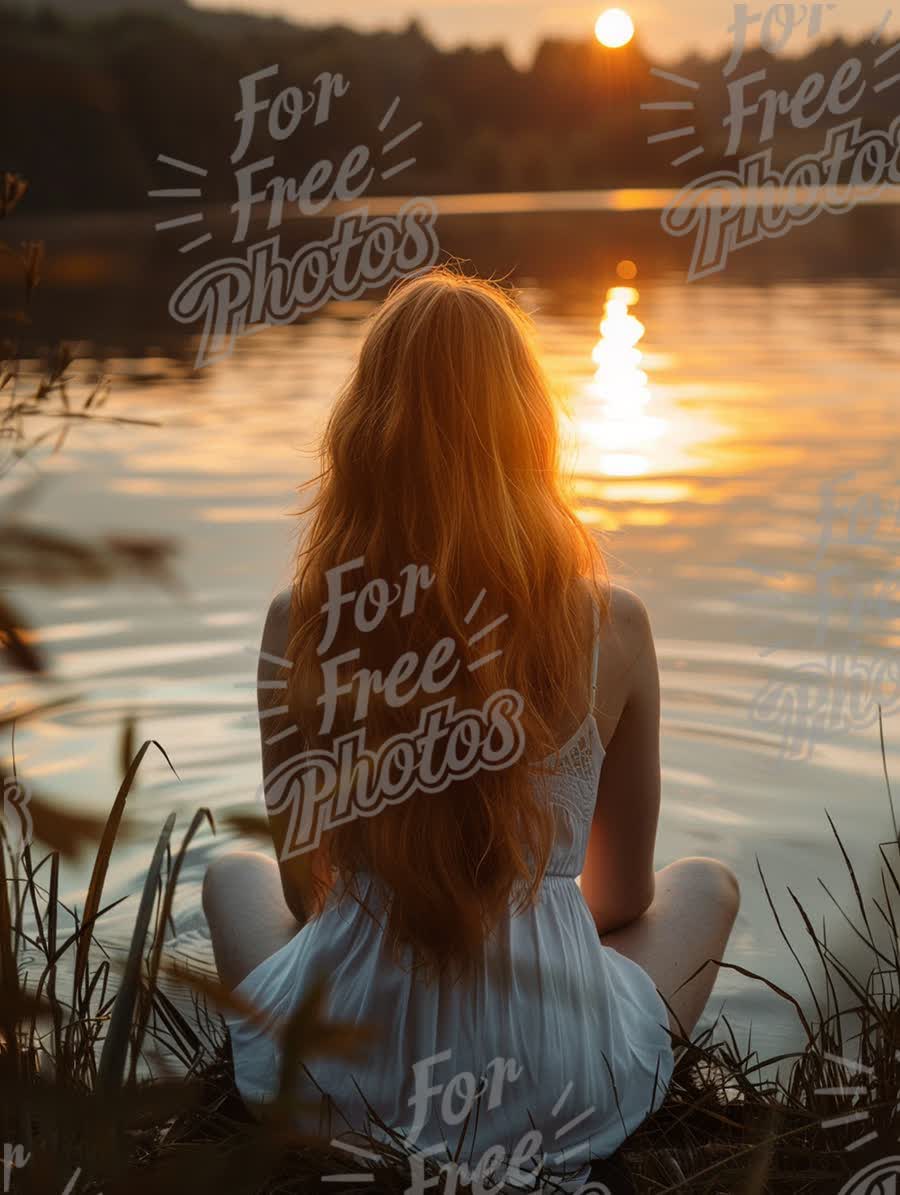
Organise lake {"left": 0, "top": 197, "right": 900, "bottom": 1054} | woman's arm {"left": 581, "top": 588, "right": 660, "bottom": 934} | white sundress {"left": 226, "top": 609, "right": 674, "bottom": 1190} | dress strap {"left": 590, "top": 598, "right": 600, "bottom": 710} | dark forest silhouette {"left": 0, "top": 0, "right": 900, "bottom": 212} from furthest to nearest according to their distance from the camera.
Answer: lake {"left": 0, "top": 197, "right": 900, "bottom": 1054} → woman's arm {"left": 581, "top": 588, "right": 660, "bottom": 934} → dress strap {"left": 590, "top": 598, "right": 600, "bottom": 710} → white sundress {"left": 226, "top": 609, "right": 674, "bottom": 1190} → dark forest silhouette {"left": 0, "top": 0, "right": 900, "bottom": 212}

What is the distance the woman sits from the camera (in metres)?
1.83

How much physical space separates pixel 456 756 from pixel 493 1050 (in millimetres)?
366

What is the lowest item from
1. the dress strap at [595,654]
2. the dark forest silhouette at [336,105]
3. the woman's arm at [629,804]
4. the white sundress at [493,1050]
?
the white sundress at [493,1050]

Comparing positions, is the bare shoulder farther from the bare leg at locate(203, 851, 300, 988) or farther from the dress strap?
the bare leg at locate(203, 851, 300, 988)

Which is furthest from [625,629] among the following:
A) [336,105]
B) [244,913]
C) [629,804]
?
[336,105]

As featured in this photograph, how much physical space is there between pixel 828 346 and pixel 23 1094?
35.3 feet

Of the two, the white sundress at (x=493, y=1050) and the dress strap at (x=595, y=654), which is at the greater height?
the dress strap at (x=595, y=654)

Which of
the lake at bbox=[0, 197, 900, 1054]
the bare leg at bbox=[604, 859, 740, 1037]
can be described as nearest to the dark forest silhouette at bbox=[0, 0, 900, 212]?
the lake at bbox=[0, 197, 900, 1054]

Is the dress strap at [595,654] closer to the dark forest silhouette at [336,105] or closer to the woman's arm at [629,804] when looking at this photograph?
the woman's arm at [629,804]

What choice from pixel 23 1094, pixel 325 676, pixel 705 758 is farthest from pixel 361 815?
pixel 705 758

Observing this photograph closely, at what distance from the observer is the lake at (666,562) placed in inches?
127

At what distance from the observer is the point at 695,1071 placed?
2.13 m

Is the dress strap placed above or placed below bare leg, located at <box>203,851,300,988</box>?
above

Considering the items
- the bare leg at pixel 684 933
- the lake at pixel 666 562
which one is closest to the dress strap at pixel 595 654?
the lake at pixel 666 562
